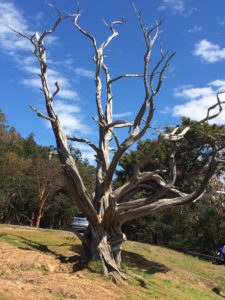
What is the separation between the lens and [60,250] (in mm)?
15047

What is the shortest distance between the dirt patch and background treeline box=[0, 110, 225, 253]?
7801 millimetres

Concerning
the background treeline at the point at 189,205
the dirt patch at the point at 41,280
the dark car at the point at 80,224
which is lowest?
the dirt patch at the point at 41,280

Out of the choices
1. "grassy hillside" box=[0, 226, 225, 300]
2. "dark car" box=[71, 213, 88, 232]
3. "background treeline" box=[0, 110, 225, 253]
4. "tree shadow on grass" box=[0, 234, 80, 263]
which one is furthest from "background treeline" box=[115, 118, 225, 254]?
"tree shadow on grass" box=[0, 234, 80, 263]

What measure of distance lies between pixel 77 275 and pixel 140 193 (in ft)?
78.8

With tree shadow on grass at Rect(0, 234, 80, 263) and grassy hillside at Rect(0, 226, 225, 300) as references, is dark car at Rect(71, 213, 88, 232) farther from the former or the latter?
tree shadow on grass at Rect(0, 234, 80, 263)

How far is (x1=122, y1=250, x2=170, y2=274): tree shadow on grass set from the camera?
16.3 meters

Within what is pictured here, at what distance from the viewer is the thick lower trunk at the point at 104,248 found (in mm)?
12891

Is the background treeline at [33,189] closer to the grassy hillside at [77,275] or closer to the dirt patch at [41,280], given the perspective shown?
the grassy hillside at [77,275]

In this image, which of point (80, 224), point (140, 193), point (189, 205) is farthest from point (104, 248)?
point (140, 193)

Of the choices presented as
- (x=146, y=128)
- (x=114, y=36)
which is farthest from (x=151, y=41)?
(x=114, y=36)

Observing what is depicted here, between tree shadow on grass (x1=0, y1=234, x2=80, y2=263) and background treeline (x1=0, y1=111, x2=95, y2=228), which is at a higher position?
background treeline (x1=0, y1=111, x2=95, y2=228)

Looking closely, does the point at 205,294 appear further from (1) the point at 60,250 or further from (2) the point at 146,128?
(2) the point at 146,128

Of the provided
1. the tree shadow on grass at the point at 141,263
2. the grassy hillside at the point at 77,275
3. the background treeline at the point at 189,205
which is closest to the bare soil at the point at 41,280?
the grassy hillside at the point at 77,275

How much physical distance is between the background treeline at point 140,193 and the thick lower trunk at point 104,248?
18.3ft
